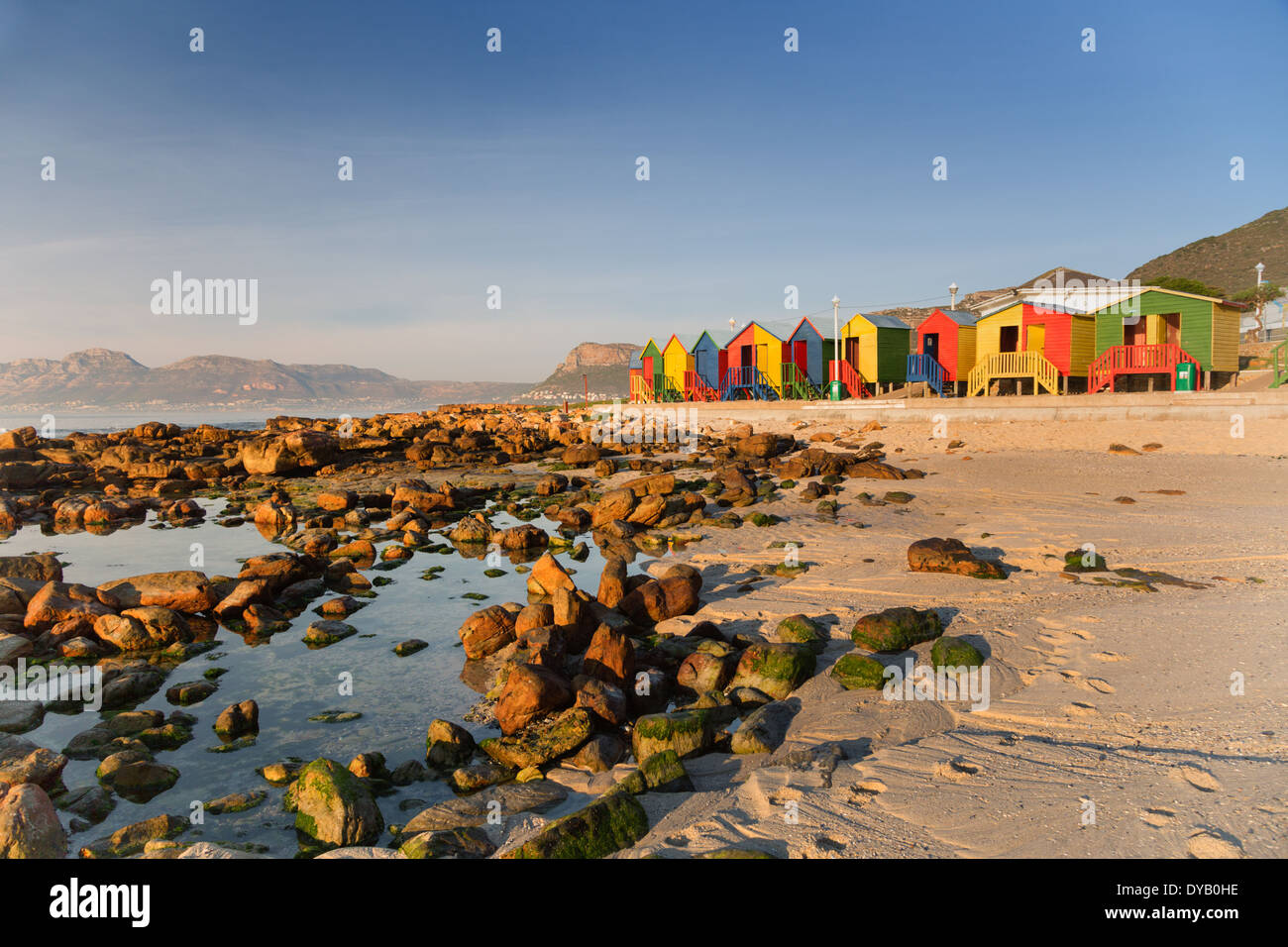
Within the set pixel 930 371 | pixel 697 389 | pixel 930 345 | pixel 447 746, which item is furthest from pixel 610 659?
pixel 697 389

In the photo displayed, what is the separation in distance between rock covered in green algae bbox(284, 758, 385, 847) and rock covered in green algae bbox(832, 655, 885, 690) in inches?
170

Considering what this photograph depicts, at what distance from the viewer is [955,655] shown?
650 centimetres

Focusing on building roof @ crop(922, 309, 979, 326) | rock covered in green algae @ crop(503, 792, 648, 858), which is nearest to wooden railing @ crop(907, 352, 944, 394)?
building roof @ crop(922, 309, 979, 326)

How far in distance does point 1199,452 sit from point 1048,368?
1171 cm

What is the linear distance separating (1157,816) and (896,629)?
355cm

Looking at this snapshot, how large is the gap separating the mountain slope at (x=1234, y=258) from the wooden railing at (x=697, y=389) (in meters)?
80.8

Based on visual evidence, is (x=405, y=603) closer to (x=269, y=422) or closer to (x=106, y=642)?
(x=106, y=642)

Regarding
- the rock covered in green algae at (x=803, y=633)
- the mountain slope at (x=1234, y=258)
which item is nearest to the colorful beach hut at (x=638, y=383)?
the rock covered in green algae at (x=803, y=633)

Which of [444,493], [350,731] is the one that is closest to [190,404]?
[444,493]

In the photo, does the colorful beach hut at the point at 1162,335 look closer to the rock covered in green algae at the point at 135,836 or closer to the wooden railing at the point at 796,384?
the wooden railing at the point at 796,384

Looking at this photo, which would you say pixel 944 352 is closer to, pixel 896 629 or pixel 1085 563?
pixel 1085 563

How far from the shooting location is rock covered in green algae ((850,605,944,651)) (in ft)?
23.8

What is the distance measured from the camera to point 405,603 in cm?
1062

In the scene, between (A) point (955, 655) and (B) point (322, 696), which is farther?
(B) point (322, 696)
